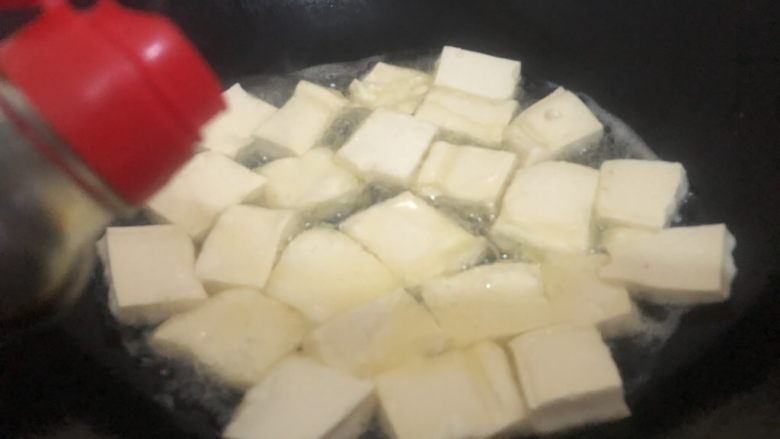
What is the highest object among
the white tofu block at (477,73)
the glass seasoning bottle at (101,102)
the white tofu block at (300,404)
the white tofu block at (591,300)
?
the glass seasoning bottle at (101,102)

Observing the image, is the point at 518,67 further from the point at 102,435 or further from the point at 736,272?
the point at 102,435

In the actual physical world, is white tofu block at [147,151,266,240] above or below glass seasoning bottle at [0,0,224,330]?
below

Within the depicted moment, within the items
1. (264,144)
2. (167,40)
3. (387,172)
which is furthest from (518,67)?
(167,40)

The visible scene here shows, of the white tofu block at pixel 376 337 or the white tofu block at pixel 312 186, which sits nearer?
the white tofu block at pixel 376 337

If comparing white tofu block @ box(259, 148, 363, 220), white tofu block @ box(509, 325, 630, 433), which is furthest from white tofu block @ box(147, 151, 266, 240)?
white tofu block @ box(509, 325, 630, 433)

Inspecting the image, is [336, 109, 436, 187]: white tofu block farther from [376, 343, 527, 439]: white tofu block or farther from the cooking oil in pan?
[376, 343, 527, 439]: white tofu block

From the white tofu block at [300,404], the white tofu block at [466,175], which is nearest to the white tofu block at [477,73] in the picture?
the white tofu block at [466,175]

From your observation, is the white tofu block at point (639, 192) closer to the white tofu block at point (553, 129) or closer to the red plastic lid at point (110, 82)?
the white tofu block at point (553, 129)
